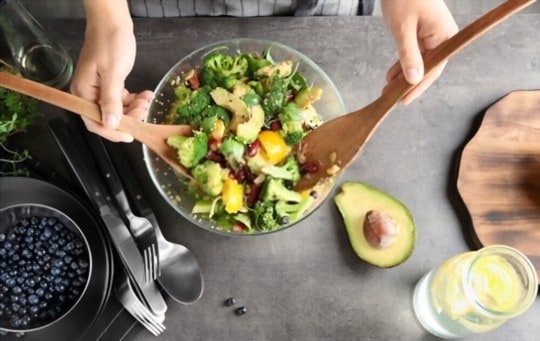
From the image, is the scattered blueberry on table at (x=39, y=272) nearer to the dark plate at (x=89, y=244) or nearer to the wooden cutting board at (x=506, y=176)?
the dark plate at (x=89, y=244)

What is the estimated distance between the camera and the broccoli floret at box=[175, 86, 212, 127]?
1.01 m

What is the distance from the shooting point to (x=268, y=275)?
1.13 meters

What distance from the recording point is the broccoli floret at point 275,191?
38.0 inches

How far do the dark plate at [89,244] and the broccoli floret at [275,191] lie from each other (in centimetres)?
33

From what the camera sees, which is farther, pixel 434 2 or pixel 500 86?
pixel 500 86

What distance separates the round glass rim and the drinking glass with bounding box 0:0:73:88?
859 millimetres

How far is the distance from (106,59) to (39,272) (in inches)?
16.1

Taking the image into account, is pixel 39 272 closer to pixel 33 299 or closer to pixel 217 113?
pixel 33 299

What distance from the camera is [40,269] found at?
1.07 metres

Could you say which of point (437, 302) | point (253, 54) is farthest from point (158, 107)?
point (437, 302)

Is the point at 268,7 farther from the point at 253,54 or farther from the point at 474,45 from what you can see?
the point at 474,45

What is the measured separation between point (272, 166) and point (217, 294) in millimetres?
301

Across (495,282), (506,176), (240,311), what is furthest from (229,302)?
(506,176)

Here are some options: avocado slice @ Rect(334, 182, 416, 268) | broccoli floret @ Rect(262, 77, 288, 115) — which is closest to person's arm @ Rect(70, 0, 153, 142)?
broccoli floret @ Rect(262, 77, 288, 115)
